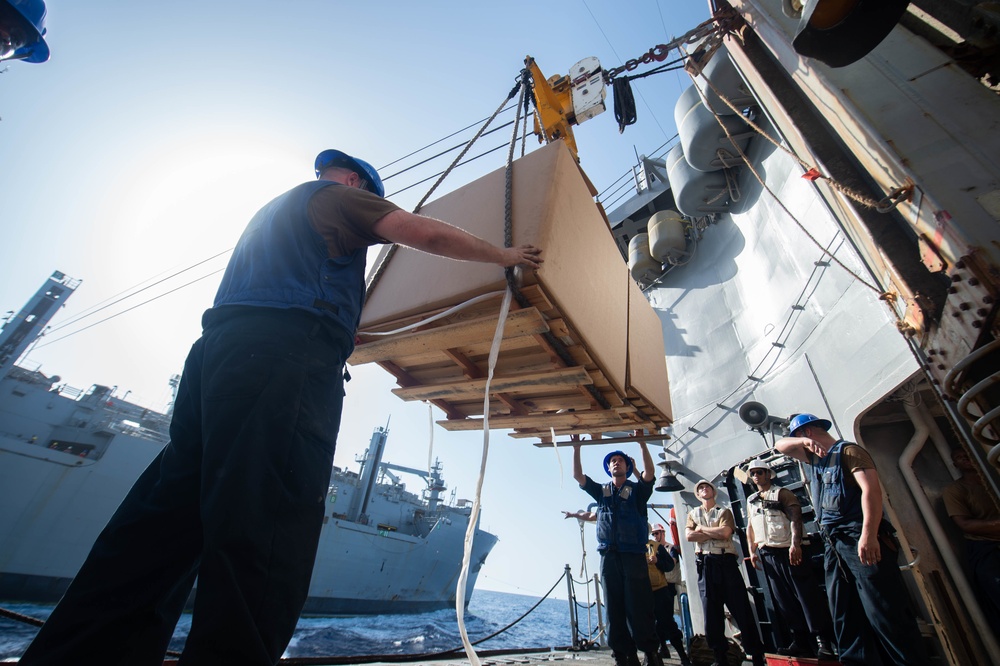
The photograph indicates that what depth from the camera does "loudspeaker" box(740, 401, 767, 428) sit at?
239 inches

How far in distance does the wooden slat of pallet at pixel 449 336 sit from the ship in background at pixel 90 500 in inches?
415

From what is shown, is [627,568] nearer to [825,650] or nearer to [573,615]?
[825,650]

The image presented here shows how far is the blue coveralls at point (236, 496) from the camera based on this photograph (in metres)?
0.94

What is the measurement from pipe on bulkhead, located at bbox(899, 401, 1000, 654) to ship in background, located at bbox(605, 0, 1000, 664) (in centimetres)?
2

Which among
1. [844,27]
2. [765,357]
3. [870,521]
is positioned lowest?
[870,521]

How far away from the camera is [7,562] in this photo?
583 inches

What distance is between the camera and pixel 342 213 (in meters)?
1.52

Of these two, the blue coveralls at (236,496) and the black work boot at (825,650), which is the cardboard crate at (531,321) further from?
the black work boot at (825,650)

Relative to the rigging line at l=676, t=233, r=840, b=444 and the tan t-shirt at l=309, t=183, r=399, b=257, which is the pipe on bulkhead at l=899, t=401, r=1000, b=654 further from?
the tan t-shirt at l=309, t=183, r=399, b=257

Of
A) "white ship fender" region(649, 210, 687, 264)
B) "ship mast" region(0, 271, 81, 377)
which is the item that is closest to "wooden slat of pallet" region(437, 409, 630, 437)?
"white ship fender" region(649, 210, 687, 264)

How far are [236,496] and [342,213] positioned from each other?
0.99 metres

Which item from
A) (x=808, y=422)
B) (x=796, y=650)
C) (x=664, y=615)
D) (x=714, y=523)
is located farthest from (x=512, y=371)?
(x=664, y=615)

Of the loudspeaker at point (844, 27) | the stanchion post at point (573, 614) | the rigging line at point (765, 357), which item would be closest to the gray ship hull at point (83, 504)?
the stanchion post at point (573, 614)

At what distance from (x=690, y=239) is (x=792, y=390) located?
458 cm
